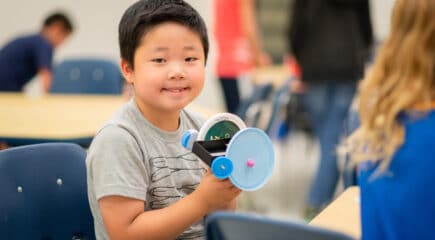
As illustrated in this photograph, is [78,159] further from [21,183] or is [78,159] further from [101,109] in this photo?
[101,109]

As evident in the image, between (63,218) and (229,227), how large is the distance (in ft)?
2.45

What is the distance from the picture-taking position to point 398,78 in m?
1.25

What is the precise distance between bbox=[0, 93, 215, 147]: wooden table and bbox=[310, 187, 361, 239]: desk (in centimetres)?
115

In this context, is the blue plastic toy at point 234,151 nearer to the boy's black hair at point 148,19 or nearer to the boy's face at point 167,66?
the boy's face at point 167,66

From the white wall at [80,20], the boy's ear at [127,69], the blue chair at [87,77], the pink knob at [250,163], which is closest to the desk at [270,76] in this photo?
the white wall at [80,20]

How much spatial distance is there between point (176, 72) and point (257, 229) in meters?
0.54

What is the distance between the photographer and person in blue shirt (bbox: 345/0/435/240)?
1.21m

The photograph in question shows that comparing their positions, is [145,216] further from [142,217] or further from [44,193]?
[44,193]

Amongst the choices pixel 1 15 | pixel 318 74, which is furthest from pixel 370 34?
pixel 1 15

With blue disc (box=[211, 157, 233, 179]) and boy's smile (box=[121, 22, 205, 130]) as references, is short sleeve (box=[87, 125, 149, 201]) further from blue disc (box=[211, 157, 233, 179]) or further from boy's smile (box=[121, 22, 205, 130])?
blue disc (box=[211, 157, 233, 179])

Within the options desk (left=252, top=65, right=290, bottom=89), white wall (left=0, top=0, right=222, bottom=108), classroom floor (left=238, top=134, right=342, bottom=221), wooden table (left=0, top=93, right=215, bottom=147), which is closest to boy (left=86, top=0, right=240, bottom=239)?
wooden table (left=0, top=93, right=215, bottom=147)

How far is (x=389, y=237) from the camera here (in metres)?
1.27

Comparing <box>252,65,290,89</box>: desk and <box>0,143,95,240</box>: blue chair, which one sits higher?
<box>0,143,95,240</box>: blue chair

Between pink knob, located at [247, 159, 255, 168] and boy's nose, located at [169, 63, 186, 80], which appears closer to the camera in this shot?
pink knob, located at [247, 159, 255, 168]
